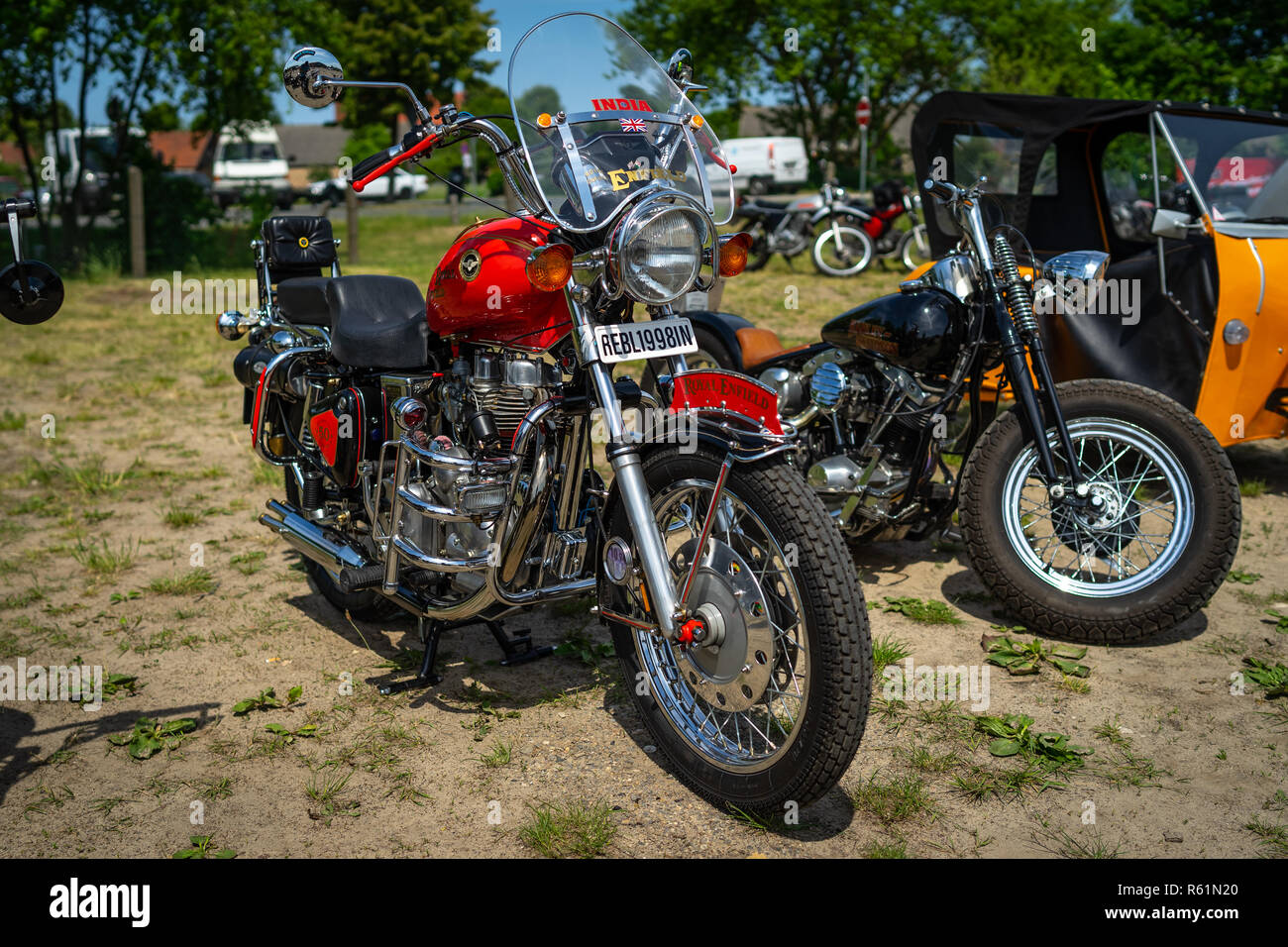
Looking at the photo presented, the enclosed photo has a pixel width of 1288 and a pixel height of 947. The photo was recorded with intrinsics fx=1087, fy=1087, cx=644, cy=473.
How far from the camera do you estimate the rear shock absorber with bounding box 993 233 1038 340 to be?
13.2 ft

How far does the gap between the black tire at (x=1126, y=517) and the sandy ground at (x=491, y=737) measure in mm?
167

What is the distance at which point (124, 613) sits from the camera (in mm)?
4387

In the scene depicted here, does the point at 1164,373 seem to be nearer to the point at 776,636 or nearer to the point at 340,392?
the point at 776,636

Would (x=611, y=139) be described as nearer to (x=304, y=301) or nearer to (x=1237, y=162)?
(x=304, y=301)

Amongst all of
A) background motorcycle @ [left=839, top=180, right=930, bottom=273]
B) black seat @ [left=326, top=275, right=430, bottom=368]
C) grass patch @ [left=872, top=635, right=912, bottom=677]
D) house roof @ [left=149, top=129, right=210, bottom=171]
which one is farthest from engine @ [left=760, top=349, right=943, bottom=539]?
house roof @ [left=149, top=129, right=210, bottom=171]

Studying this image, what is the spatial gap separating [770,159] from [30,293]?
113ft

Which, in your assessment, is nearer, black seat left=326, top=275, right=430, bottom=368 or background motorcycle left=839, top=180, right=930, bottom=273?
black seat left=326, top=275, right=430, bottom=368

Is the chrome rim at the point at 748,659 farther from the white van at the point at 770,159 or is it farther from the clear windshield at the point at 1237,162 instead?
A: the white van at the point at 770,159

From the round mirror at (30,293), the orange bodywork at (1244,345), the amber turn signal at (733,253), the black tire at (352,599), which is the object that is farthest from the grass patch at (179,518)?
the orange bodywork at (1244,345)

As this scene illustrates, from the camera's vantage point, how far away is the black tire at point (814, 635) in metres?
2.52

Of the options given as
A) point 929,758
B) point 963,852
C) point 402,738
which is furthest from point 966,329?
point 402,738

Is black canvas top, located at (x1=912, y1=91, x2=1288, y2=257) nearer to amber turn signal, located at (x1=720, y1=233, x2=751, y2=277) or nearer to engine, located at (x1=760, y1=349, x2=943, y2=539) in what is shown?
engine, located at (x1=760, y1=349, x2=943, y2=539)

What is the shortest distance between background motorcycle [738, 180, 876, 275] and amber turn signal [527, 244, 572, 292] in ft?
37.3

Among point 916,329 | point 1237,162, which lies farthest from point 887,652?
point 1237,162
